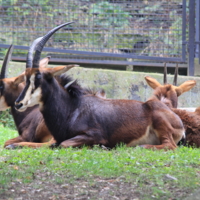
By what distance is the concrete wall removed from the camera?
1216 centimetres

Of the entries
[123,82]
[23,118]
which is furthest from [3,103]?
[123,82]

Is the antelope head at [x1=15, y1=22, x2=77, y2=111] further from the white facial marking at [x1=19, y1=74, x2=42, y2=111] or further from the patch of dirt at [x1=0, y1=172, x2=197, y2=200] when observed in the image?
the patch of dirt at [x1=0, y1=172, x2=197, y2=200]

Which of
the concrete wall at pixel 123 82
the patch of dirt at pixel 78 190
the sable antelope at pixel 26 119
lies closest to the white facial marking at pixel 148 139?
the sable antelope at pixel 26 119

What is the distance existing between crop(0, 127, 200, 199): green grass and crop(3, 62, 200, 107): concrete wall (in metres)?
5.83

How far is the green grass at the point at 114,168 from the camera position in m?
4.66

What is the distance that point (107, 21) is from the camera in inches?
516

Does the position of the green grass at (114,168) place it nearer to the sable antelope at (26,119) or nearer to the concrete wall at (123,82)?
the sable antelope at (26,119)

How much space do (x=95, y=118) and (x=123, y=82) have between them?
516 cm

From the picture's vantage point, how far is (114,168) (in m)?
5.19

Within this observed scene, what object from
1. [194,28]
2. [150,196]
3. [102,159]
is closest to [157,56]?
[194,28]

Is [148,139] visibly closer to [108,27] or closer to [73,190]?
[73,190]

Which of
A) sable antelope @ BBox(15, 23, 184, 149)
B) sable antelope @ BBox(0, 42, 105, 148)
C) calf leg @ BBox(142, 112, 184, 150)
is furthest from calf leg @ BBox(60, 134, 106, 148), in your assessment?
calf leg @ BBox(142, 112, 184, 150)

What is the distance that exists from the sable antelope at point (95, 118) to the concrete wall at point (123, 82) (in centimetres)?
468

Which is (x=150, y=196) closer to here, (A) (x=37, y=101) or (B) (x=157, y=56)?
(A) (x=37, y=101)
